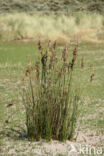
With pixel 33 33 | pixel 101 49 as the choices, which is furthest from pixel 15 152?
pixel 33 33

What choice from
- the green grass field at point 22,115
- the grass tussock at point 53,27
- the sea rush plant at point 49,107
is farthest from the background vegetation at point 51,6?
the sea rush plant at point 49,107

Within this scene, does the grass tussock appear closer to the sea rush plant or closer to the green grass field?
the green grass field

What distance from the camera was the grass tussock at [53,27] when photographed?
21.4m

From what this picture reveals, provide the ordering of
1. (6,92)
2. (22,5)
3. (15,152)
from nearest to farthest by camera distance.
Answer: (15,152)
(6,92)
(22,5)

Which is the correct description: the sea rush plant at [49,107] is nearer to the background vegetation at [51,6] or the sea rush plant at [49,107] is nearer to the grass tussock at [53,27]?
the grass tussock at [53,27]

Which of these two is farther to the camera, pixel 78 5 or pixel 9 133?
pixel 78 5

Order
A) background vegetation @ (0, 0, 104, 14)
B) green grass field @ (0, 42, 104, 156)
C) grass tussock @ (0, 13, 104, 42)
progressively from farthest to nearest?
1. background vegetation @ (0, 0, 104, 14)
2. grass tussock @ (0, 13, 104, 42)
3. green grass field @ (0, 42, 104, 156)

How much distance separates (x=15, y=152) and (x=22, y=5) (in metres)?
29.4

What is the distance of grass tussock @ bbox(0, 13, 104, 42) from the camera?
843 inches

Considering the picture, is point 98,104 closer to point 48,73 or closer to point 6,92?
point 6,92

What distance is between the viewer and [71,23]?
2686cm

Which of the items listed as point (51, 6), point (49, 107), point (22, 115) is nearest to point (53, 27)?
point (51, 6)

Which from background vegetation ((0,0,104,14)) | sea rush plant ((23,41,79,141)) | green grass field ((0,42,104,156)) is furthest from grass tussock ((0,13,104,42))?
sea rush plant ((23,41,79,141))

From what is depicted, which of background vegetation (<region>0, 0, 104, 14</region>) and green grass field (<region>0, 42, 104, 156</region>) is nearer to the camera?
green grass field (<region>0, 42, 104, 156</region>)
